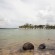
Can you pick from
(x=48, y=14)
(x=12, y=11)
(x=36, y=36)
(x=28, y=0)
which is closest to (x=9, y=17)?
(x=12, y=11)

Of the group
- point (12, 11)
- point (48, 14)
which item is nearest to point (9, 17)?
point (12, 11)

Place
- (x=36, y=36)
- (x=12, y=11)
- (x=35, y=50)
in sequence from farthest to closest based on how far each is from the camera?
(x=36, y=36) → (x=35, y=50) → (x=12, y=11)

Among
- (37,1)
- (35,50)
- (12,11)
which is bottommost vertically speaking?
(35,50)

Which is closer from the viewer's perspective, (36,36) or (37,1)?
(37,1)

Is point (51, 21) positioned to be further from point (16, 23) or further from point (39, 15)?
point (16, 23)

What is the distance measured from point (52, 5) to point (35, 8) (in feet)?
2.21

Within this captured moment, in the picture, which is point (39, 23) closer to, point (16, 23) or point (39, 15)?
point (39, 15)

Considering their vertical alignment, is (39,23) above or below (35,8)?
below

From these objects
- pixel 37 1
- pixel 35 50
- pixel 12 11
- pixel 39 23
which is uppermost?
pixel 37 1

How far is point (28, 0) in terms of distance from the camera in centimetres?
570

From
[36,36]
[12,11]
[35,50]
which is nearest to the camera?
[12,11]

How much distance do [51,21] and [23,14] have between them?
1093mm

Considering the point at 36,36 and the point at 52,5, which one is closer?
the point at 52,5

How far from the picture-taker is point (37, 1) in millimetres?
5785
